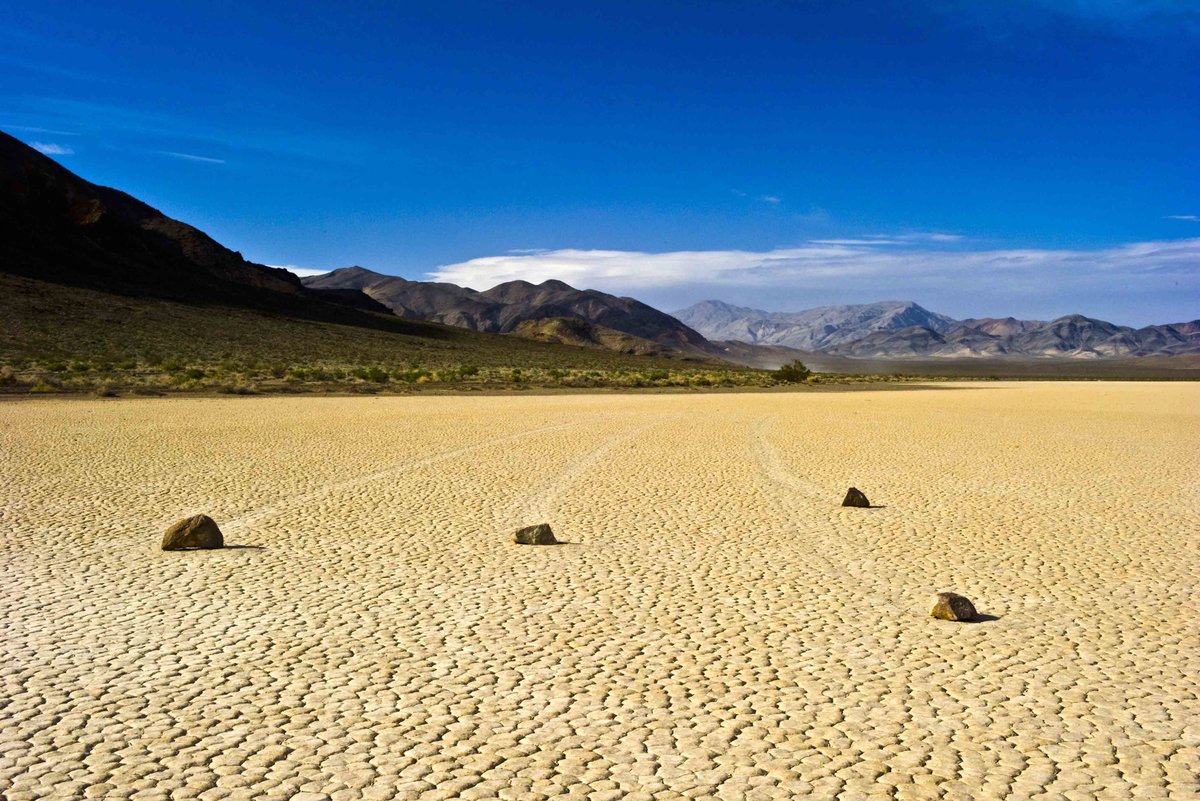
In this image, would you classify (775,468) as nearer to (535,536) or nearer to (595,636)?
(535,536)

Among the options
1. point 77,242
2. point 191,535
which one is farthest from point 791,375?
point 191,535

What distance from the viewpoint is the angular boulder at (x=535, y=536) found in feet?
29.5

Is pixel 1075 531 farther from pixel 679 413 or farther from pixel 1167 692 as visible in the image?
pixel 679 413

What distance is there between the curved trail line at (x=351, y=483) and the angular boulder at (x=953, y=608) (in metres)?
6.56

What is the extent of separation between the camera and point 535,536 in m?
8.98

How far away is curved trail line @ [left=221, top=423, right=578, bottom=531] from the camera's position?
33.7ft

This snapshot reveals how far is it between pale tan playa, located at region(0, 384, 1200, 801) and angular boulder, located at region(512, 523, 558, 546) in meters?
0.27

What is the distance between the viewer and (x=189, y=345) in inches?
2135

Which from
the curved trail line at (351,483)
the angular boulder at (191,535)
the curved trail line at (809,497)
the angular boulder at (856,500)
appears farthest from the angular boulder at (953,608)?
the curved trail line at (351,483)

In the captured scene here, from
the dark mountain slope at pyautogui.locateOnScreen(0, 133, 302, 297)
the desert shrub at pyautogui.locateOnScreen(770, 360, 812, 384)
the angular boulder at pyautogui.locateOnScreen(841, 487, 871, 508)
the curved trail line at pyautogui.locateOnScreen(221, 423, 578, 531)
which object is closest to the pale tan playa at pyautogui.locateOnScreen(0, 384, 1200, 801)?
the curved trail line at pyautogui.locateOnScreen(221, 423, 578, 531)

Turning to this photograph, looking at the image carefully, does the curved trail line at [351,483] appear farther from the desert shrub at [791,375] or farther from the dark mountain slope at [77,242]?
the dark mountain slope at [77,242]

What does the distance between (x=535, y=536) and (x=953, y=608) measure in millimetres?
3786

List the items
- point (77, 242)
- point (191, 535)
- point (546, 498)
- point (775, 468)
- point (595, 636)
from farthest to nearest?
point (77, 242) → point (775, 468) → point (546, 498) → point (191, 535) → point (595, 636)

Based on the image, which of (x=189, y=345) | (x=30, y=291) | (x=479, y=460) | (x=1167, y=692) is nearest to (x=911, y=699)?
(x=1167, y=692)
